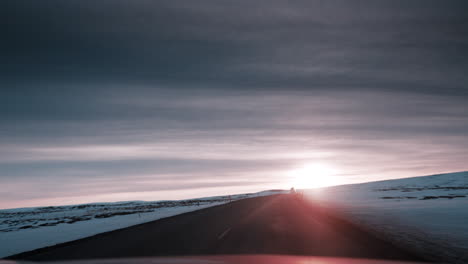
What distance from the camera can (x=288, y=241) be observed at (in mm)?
10750

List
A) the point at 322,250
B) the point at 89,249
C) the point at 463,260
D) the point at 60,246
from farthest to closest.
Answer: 1. the point at 60,246
2. the point at 89,249
3. the point at 322,250
4. the point at 463,260

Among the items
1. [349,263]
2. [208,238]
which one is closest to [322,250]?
[349,263]

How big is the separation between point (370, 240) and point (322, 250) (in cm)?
256

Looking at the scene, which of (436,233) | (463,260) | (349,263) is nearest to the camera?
(349,263)

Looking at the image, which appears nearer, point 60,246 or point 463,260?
point 463,260

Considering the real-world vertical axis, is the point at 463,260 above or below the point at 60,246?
below

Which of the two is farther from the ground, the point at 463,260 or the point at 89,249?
the point at 89,249

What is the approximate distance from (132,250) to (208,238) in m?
2.94

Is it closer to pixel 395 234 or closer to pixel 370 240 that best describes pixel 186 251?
pixel 370 240

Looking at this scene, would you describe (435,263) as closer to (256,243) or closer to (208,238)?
(256,243)

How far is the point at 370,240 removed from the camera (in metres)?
10.5

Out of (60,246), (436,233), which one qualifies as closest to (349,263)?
(436,233)

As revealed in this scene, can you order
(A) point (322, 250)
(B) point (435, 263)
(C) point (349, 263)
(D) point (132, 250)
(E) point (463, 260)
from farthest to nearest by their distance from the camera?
(D) point (132, 250)
(A) point (322, 250)
(E) point (463, 260)
(B) point (435, 263)
(C) point (349, 263)

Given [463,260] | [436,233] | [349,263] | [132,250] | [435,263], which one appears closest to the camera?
[349,263]
